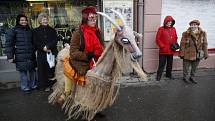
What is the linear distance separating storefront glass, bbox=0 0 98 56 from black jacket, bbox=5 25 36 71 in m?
1.26

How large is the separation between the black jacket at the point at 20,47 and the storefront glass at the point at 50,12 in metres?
1.26

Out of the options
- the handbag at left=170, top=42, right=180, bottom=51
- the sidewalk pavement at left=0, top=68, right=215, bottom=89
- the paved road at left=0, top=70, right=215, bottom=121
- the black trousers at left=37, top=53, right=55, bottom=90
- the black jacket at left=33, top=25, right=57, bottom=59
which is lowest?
the paved road at left=0, top=70, right=215, bottom=121

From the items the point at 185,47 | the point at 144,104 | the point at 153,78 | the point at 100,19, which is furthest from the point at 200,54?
the point at 100,19

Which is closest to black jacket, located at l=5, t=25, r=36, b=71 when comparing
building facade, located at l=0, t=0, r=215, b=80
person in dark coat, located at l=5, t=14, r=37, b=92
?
person in dark coat, located at l=5, t=14, r=37, b=92

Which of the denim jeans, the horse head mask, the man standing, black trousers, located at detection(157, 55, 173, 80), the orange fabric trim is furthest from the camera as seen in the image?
black trousers, located at detection(157, 55, 173, 80)

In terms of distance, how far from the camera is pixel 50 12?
288 inches

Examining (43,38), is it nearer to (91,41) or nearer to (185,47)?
(91,41)

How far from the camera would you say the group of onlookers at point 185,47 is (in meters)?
6.62

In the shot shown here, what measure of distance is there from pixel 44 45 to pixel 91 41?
2.15 meters

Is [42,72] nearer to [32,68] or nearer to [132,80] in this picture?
[32,68]

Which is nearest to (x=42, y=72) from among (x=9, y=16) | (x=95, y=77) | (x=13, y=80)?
(x=13, y=80)

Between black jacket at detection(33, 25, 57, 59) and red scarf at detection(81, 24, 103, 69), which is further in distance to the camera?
black jacket at detection(33, 25, 57, 59)

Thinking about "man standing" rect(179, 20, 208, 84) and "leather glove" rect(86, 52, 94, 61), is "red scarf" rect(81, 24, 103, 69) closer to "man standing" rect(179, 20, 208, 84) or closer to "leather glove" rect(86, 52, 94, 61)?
"leather glove" rect(86, 52, 94, 61)

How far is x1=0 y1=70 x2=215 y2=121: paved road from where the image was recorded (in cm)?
480
